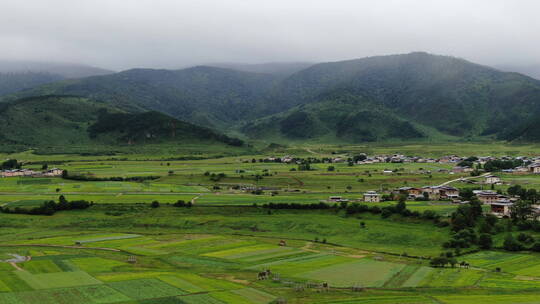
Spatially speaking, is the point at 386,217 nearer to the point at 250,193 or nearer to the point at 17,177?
the point at 250,193

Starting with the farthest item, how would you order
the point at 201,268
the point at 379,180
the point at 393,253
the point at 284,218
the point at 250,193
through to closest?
the point at 379,180
the point at 250,193
the point at 284,218
the point at 393,253
the point at 201,268

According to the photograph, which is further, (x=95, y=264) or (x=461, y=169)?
(x=461, y=169)

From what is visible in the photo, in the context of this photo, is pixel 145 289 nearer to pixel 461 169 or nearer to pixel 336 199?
pixel 336 199

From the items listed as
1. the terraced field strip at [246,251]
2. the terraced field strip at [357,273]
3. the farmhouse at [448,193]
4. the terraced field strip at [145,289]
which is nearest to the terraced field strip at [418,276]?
the terraced field strip at [357,273]

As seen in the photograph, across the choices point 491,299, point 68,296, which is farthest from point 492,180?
point 68,296

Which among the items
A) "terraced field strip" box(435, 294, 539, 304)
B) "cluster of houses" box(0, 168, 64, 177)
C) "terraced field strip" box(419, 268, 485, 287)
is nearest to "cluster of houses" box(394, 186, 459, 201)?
"terraced field strip" box(419, 268, 485, 287)

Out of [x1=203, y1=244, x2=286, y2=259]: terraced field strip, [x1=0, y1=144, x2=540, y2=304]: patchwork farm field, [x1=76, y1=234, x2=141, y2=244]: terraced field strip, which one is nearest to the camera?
[x1=0, y1=144, x2=540, y2=304]: patchwork farm field

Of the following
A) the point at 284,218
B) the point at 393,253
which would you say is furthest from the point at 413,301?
the point at 284,218

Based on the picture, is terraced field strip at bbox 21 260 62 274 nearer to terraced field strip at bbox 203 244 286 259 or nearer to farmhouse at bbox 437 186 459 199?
terraced field strip at bbox 203 244 286 259
